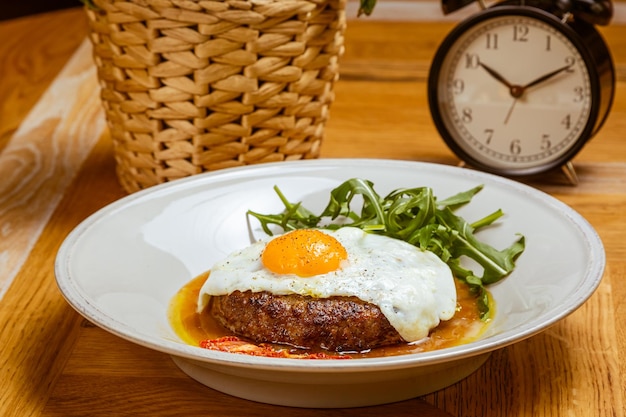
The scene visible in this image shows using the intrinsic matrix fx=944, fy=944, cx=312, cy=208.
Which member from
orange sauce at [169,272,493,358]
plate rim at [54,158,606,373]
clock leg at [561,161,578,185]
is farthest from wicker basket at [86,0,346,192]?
clock leg at [561,161,578,185]

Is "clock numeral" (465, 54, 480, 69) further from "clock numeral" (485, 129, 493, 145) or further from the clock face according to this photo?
"clock numeral" (485, 129, 493, 145)

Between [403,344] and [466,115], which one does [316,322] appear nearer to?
[403,344]

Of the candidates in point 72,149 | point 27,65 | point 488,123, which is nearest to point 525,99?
point 488,123

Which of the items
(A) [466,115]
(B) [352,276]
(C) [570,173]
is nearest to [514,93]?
(A) [466,115]

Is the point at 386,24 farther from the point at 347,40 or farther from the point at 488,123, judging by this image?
the point at 488,123

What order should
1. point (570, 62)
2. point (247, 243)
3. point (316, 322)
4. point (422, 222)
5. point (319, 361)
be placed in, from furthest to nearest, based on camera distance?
point (570, 62)
point (247, 243)
point (422, 222)
point (316, 322)
point (319, 361)

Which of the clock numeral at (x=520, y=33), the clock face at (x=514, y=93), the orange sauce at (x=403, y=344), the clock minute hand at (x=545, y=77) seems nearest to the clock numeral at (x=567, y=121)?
the clock face at (x=514, y=93)

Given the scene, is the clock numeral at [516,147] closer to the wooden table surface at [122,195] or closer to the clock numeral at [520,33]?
the wooden table surface at [122,195]
